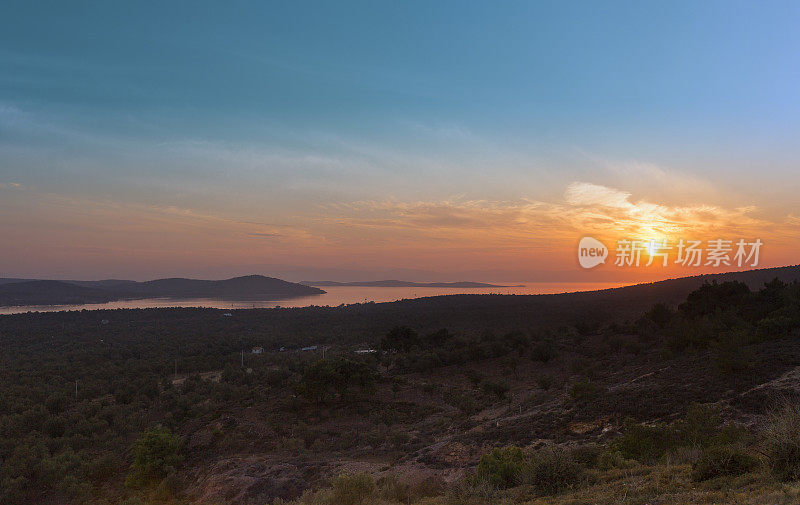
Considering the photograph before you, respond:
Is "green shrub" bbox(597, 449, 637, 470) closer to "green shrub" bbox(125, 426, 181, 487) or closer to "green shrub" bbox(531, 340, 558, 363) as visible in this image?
"green shrub" bbox(125, 426, 181, 487)

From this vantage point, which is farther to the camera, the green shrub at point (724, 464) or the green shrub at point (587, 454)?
the green shrub at point (587, 454)

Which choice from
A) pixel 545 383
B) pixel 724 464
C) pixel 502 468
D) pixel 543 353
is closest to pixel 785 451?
pixel 724 464

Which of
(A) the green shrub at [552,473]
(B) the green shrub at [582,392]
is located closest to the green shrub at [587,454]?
(A) the green shrub at [552,473]

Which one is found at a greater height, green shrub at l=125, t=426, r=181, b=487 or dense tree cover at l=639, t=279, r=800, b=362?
dense tree cover at l=639, t=279, r=800, b=362

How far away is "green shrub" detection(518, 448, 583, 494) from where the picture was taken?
8.67 m

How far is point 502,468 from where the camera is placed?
32.7ft

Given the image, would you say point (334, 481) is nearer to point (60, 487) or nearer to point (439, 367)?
point (60, 487)

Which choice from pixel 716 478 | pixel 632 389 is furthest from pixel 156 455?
pixel 632 389

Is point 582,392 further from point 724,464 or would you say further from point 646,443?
point 724,464

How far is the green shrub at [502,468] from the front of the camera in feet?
31.9

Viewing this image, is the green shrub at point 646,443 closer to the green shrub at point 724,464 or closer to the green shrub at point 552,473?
the green shrub at point 552,473

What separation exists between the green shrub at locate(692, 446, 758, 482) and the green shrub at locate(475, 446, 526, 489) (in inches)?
146

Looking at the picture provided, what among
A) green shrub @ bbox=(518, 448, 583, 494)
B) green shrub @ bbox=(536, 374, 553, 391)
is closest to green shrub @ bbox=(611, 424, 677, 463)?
green shrub @ bbox=(518, 448, 583, 494)

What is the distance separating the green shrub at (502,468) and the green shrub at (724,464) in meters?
3.71
